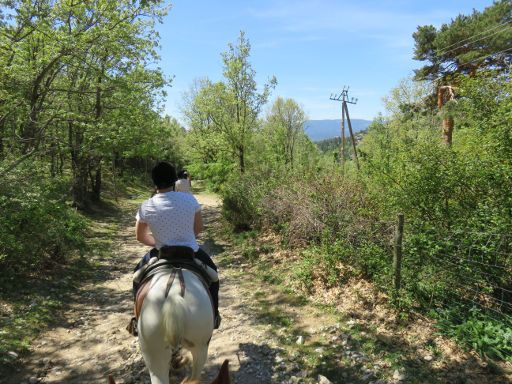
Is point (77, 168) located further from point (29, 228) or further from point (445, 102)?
point (445, 102)

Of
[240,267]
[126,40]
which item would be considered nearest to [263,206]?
[240,267]

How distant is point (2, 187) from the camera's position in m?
7.03

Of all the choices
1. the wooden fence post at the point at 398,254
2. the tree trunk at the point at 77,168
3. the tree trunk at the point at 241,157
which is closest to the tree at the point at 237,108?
the tree trunk at the point at 241,157

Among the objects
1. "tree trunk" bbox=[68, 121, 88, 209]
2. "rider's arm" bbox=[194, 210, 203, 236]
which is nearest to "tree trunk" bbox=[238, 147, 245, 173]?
"tree trunk" bbox=[68, 121, 88, 209]

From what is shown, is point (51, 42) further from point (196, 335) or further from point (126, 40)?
point (196, 335)

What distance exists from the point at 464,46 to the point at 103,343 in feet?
71.4

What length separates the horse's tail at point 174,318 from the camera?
287 centimetres

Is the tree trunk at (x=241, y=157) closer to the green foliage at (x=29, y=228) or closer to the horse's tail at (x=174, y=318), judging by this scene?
the green foliage at (x=29, y=228)

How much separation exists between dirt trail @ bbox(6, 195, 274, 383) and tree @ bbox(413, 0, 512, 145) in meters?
14.0

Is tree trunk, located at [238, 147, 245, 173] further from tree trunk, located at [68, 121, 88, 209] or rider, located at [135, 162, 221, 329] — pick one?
rider, located at [135, 162, 221, 329]

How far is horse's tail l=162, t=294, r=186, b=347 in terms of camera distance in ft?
9.40

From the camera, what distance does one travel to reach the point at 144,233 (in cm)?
387

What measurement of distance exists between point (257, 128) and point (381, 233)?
1219cm

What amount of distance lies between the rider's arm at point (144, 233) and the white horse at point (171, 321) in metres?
0.82
